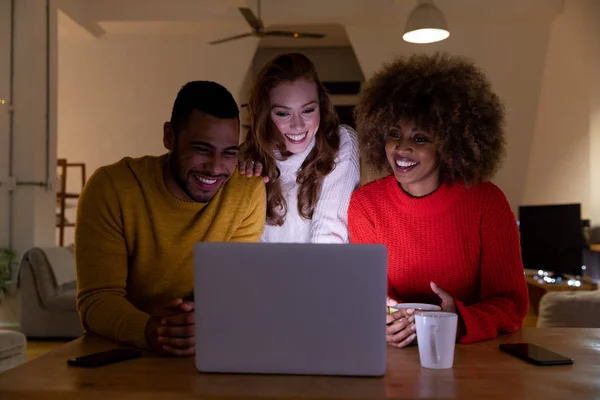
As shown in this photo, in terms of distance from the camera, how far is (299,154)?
1.95 metres

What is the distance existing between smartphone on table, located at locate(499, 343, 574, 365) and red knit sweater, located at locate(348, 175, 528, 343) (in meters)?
0.33

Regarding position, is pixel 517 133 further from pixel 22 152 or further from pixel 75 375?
pixel 75 375

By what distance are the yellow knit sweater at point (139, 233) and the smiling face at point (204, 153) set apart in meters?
0.05

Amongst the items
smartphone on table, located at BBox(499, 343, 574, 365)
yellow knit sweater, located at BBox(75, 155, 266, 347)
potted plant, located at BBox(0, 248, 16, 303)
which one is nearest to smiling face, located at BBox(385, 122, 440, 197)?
yellow knit sweater, located at BBox(75, 155, 266, 347)

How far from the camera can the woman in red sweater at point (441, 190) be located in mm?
1692

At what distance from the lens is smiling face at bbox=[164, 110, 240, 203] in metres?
1.59

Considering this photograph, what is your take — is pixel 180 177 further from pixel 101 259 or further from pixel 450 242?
pixel 450 242

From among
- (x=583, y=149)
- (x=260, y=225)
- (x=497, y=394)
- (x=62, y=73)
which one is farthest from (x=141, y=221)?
(x=62, y=73)

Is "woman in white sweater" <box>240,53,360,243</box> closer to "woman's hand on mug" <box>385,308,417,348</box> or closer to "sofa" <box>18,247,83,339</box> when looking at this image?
"woman's hand on mug" <box>385,308,417,348</box>

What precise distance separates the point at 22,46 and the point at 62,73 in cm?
204

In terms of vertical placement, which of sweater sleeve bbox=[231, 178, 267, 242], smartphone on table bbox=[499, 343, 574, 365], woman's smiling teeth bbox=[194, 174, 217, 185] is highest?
woman's smiling teeth bbox=[194, 174, 217, 185]

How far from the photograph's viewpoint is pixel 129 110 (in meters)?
7.33

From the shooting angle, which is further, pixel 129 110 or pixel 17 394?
pixel 129 110

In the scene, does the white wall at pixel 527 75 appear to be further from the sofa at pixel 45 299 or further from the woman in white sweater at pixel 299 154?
the woman in white sweater at pixel 299 154
